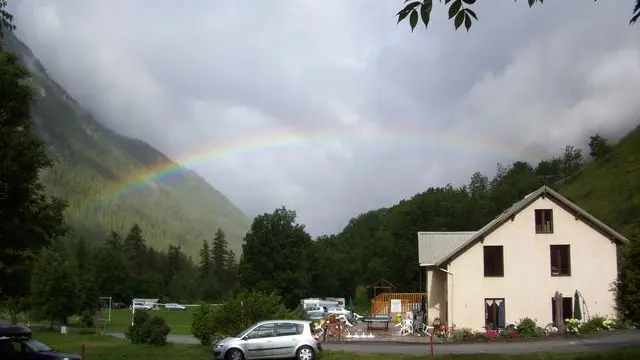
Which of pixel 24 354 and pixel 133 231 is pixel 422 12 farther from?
pixel 133 231

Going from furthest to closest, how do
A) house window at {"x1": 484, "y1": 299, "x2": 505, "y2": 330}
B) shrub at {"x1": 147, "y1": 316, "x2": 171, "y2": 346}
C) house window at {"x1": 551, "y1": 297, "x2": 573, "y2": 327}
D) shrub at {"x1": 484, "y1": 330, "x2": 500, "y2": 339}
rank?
house window at {"x1": 484, "y1": 299, "x2": 505, "y2": 330}, house window at {"x1": 551, "y1": 297, "x2": 573, "y2": 327}, shrub at {"x1": 484, "y1": 330, "x2": 500, "y2": 339}, shrub at {"x1": 147, "y1": 316, "x2": 171, "y2": 346}

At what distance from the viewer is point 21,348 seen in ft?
65.4

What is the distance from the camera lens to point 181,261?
7057 inches

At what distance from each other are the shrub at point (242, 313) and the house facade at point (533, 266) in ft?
47.3

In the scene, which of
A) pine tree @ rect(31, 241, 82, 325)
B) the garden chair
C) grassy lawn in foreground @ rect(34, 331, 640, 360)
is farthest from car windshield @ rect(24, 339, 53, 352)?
pine tree @ rect(31, 241, 82, 325)

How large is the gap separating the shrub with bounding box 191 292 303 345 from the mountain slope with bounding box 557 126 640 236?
85.6 meters

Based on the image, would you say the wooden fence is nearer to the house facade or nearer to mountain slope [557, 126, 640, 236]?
the house facade

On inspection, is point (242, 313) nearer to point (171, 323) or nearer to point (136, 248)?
point (171, 323)

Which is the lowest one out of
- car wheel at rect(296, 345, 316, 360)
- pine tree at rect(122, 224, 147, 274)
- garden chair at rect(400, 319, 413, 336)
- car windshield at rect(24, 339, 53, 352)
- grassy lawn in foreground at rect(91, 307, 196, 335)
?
grassy lawn in foreground at rect(91, 307, 196, 335)

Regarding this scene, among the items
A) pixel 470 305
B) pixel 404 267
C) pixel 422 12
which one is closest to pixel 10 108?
pixel 422 12

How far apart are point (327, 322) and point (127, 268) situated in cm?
11279

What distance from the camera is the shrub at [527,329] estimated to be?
34.0 meters

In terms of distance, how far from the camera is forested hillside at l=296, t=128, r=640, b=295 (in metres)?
106

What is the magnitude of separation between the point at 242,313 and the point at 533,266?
65.4ft
